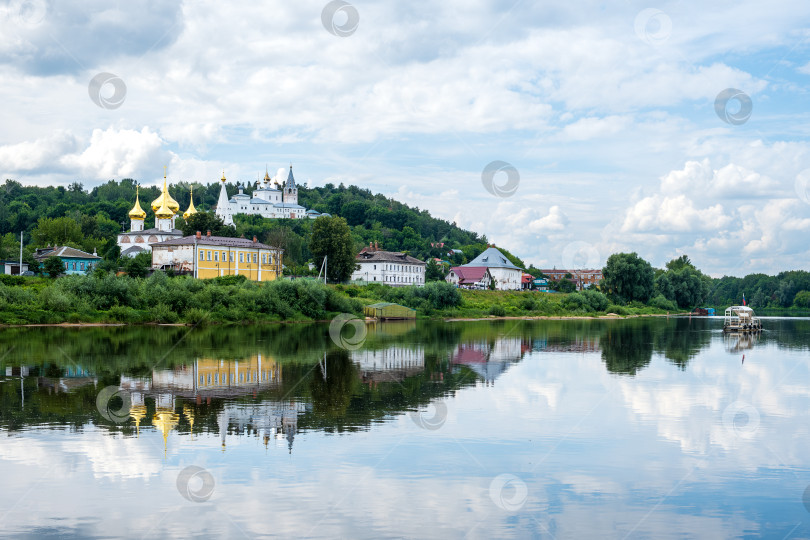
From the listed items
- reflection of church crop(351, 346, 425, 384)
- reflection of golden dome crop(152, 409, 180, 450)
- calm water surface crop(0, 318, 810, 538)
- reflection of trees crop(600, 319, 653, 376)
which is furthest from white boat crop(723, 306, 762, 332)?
reflection of golden dome crop(152, 409, 180, 450)

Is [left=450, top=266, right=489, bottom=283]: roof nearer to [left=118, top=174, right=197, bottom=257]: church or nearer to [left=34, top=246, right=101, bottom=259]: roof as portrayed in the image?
[left=118, top=174, right=197, bottom=257]: church

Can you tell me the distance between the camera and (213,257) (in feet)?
228

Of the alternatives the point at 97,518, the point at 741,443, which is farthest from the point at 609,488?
the point at 97,518

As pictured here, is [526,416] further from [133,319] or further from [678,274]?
[678,274]

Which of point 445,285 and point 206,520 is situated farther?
point 445,285

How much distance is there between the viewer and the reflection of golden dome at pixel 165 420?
15877 millimetres

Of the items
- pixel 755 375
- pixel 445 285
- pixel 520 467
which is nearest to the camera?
pixel 520 467

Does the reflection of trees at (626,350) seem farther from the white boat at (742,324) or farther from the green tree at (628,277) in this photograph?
the green tree at (628,277)

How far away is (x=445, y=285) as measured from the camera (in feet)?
243

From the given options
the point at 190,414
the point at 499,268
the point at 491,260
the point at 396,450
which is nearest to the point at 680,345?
the point at 396,450

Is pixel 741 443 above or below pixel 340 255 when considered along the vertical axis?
below

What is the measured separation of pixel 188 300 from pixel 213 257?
16751 millimetres

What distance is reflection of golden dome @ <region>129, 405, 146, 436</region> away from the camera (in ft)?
53.0

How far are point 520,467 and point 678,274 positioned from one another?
104280mm
